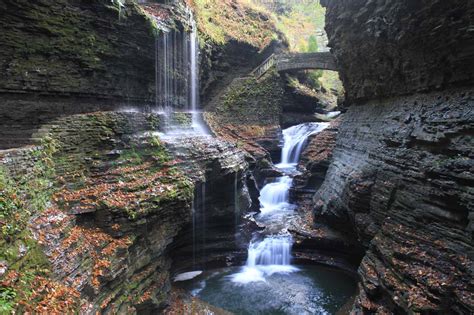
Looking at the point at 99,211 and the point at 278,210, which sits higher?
the point at 99,211

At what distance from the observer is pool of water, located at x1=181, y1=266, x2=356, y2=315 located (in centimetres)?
1194

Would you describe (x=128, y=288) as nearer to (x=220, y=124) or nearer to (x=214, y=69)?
(x=220, y=124)

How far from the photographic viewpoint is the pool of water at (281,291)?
11.9 metres

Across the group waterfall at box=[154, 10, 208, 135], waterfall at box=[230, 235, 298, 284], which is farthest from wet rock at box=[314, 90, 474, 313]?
waterfall at box=[154, 10, 208, 135]

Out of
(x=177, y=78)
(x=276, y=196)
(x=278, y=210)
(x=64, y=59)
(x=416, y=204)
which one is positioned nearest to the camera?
(x=416, y=204)

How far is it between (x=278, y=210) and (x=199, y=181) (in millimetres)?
9188

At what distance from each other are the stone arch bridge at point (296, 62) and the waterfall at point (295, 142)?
5.06 metres

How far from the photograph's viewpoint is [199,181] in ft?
43.3

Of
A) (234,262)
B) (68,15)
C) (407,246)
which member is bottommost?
(234,262)

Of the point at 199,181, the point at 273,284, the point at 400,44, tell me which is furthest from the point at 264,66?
the point at 273,284

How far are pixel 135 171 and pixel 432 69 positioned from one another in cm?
1038

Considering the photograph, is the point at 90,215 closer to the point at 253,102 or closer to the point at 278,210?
the point at 278,210

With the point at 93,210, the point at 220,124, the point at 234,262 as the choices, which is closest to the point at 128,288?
the point at 93,210

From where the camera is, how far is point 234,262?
49.6 feet
